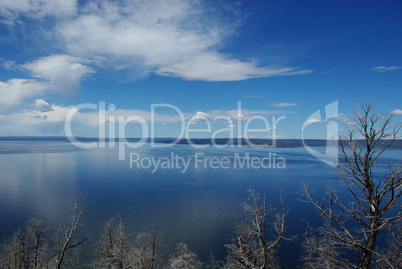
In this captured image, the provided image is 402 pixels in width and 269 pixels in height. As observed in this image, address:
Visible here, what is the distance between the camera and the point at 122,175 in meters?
51.5

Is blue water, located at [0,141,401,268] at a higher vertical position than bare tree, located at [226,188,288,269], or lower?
lower

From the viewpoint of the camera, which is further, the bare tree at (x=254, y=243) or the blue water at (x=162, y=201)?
the blue water at (x=162, y=201)

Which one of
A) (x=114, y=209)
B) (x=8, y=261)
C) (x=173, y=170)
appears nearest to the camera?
(x=8, y=261)

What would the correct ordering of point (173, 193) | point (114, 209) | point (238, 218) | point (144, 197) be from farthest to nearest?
point (173, 193)
point (144, 197)
point (114, 209)
point (238, 218)

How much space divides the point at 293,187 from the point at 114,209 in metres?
29.2

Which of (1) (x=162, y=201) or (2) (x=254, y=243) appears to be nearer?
(2) (x=254, y=243)

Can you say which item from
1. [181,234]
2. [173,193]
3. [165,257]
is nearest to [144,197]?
[173,193]

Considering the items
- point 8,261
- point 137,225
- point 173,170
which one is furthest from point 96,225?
point 173,170

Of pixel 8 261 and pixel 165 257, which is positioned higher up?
pixel 8 261

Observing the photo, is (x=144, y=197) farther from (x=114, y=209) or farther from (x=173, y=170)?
(x=173, y=170)

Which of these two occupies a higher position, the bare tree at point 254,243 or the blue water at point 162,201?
the bare tree at point 254,243

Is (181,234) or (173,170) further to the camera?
(173,170)

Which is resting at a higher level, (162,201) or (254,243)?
(254,243)

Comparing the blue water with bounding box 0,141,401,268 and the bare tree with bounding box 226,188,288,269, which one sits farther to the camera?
the blue water with bounding box 0,141,401,268
